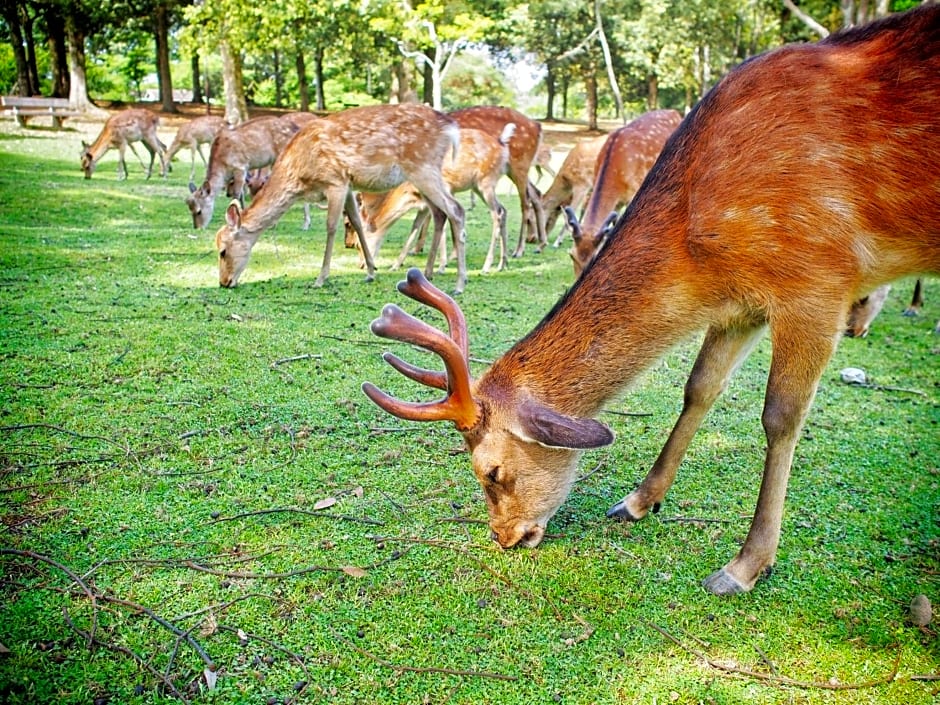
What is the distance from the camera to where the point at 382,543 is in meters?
3.04

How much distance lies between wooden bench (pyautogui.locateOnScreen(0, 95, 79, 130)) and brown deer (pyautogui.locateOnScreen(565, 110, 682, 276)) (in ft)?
71.0

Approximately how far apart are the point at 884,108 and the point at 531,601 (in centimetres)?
207

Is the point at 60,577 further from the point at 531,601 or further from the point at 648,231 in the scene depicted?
the point at 648,231

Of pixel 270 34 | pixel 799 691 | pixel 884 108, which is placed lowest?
pixel 799 691

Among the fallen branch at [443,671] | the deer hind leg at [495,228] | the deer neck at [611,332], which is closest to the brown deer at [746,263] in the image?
the deer neck at [611,332]

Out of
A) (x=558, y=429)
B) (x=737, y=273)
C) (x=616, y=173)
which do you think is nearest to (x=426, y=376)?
(x=558, y=429)

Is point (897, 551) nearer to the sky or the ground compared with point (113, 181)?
nearer to the ground

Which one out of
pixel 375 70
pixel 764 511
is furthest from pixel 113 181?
pixel 375 70

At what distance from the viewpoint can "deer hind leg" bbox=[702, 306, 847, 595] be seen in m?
2.66

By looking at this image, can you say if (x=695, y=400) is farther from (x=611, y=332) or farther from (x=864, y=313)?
(x=864, y=313)

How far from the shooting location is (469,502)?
340 centimetres

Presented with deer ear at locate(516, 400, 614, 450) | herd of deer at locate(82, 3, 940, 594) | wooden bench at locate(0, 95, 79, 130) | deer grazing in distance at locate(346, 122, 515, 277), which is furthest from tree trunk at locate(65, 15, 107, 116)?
deer ear at locate(516, 400, 614, 450)

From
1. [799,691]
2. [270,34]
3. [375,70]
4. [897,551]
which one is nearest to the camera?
[799,691]

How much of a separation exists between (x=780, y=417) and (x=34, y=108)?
28.1 m
